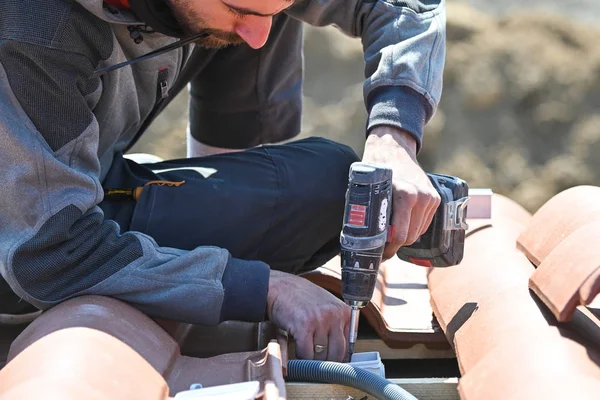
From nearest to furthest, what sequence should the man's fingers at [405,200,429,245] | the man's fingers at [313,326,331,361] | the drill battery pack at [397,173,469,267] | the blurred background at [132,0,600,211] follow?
the man's fingers at [313,326,331,361] → the man's fingers at [405,200,429,245] → the drill battery pack at [397,173,469,267] → the blurred background at [132,0,600,211]

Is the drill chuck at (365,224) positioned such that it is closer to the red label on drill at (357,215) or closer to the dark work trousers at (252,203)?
the red label on drill at (357,215)

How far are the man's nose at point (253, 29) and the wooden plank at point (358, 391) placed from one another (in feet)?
2.77

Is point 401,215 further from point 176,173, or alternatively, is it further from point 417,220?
point 176,173

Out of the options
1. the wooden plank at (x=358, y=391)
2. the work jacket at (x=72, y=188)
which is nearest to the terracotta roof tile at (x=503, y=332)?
the wooden plank at (x=358, y=391)

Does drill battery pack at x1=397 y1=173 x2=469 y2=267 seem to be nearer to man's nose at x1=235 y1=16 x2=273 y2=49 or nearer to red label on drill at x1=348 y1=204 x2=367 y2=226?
red label on drill at x1=348 y1=204 x2=367 y2=226

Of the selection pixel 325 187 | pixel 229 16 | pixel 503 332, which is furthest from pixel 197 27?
pixel 503 332

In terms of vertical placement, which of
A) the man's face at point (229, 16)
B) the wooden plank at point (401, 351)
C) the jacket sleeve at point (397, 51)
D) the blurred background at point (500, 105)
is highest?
the man's face at point (229, 16)

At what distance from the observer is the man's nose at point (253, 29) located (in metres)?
1.97

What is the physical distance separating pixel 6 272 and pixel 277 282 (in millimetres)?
566

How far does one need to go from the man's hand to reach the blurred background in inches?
152

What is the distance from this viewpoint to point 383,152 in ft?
6.75

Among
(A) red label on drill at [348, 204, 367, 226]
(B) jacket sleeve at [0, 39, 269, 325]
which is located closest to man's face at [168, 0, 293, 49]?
(B) jacket sleeve at [0, 39, 269, 325]

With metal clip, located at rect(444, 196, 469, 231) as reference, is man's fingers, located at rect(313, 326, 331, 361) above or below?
below

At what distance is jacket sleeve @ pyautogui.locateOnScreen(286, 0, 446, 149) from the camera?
218cm
